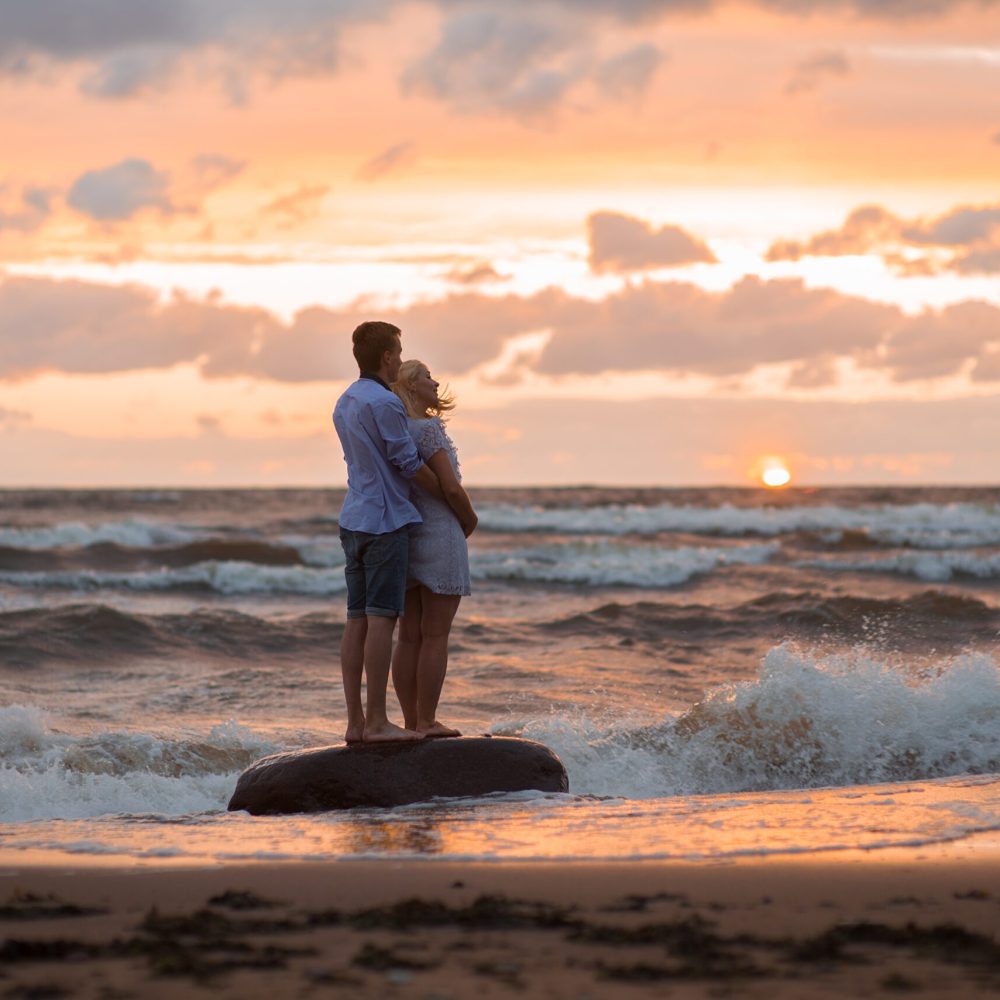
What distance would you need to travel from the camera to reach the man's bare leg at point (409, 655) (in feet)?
22.9

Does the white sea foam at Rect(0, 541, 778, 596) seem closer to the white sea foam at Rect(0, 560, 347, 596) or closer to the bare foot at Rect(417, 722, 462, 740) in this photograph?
the white sea foam at Rect(0, 560, 347, 596)

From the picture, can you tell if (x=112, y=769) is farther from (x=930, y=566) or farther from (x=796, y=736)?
A: (x=930, y=566)

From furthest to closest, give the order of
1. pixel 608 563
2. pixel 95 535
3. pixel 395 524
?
1. pixel 95 535
2. pixel 608 563
3. pixel 395 524

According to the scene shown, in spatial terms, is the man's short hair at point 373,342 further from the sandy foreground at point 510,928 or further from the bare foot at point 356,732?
the sandy foreground at point 510,928

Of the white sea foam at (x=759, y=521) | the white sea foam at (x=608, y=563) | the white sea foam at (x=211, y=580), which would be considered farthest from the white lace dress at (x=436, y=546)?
the white sea foam at (x=759, y=521)

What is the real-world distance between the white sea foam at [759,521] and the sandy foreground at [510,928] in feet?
109

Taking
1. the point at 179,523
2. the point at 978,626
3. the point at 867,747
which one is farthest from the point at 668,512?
the point at 867,747

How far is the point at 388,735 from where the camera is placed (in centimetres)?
697

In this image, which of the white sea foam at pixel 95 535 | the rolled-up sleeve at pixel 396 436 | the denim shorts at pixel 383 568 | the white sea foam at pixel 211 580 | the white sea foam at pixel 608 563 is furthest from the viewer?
the white sea foam at pixel 95 535

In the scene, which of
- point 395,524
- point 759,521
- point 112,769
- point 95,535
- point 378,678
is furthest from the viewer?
point 759,521

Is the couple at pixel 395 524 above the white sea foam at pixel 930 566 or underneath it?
above

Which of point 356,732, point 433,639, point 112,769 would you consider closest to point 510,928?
point 433,639

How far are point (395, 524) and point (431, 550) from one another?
0.95 ft

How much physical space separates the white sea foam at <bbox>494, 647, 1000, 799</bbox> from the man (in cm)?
193
